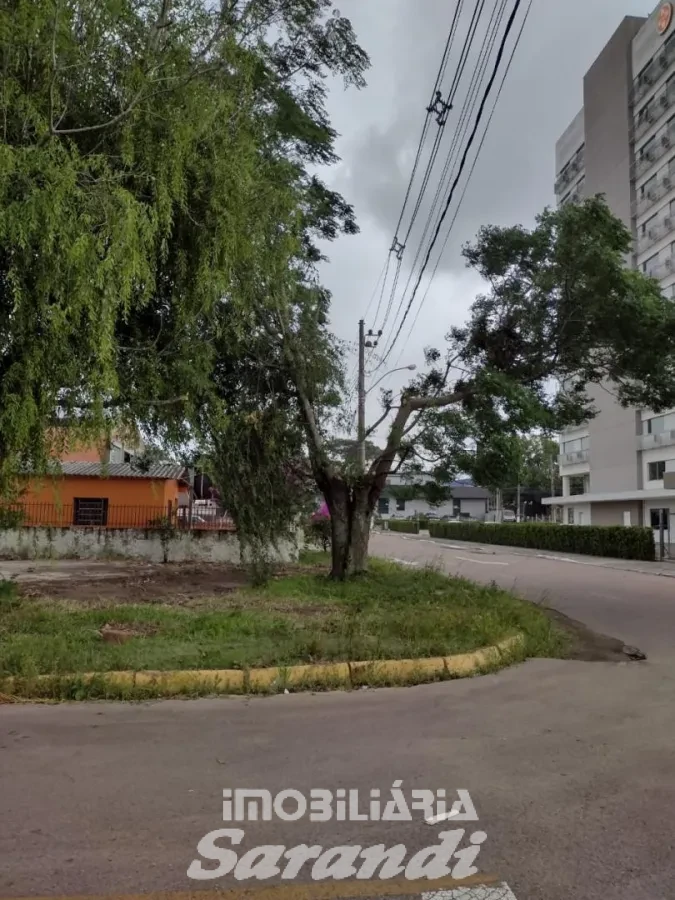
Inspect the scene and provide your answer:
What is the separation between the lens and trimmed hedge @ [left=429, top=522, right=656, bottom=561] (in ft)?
97.2

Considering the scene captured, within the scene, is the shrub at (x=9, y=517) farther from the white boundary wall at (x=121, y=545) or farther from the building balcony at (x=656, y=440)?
the building balcony at (x=656, y=440)

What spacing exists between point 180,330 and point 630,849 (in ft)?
20.8

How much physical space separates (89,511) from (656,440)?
33.6 meters

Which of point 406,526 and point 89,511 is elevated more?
point 89,511

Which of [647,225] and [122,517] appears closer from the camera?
[122,517]

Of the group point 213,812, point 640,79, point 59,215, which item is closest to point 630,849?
point 213,812

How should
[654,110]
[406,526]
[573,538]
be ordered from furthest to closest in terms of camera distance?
1. [406,526]
2. [654,110]
3. [573,538]

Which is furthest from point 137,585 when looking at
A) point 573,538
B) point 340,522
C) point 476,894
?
point 573,538

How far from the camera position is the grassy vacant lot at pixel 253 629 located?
7.05 m

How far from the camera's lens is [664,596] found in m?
15.6

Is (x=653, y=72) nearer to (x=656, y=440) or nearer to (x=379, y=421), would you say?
(x=656, y=440)

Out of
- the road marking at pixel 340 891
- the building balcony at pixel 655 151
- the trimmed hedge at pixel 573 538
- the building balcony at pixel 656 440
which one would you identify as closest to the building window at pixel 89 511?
the trimmed hedge at pixel 573 538

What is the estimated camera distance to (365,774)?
4406 mm

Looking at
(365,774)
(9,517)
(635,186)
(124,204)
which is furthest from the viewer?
(635,186)
